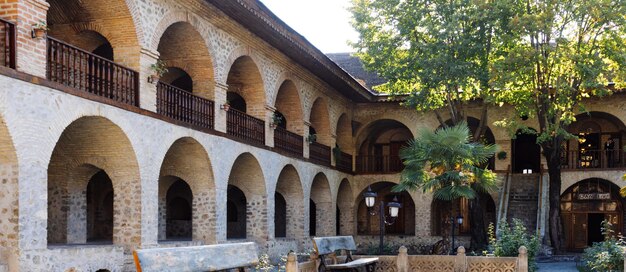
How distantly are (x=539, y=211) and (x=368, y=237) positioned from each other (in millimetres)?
7467

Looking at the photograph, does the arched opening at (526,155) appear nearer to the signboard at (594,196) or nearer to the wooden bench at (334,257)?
the signboard at (594,196)

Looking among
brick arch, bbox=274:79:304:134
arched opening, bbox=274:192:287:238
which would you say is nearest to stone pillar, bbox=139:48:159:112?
brick arch, bbox=274:79:304:134

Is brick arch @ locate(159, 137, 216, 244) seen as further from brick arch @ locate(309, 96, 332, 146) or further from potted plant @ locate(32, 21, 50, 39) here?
brick arch @ locate(309, 96, 332, 146)

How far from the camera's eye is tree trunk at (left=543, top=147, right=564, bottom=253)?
2572 centimetres

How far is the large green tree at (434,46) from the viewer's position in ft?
76.7

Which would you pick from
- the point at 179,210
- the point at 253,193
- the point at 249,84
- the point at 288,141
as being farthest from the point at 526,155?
the point at 249,84

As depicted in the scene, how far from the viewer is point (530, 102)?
81.7 ft

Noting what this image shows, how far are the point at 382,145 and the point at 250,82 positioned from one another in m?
13.5

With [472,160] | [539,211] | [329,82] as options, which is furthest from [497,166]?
[472,160]

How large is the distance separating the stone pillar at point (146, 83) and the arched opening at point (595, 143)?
1830 cm

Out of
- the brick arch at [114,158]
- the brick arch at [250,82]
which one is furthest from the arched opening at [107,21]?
the brick arch at [250,82]

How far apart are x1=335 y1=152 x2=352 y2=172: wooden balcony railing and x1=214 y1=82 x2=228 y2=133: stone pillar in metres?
10.6

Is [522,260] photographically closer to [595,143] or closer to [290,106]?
[290,106]

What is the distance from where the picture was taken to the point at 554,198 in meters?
26.0
